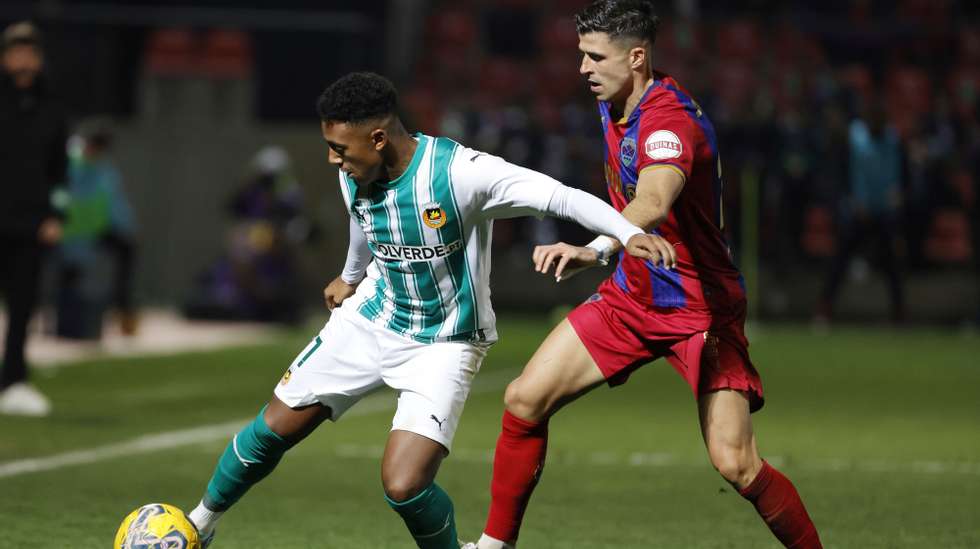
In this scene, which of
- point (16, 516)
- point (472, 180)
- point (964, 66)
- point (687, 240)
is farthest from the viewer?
point (964, 66)

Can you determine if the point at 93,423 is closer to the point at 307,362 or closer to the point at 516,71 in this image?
the point at 307,362

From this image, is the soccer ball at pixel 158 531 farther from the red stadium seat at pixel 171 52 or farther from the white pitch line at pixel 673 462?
the red stadium seat at pixel 171 52

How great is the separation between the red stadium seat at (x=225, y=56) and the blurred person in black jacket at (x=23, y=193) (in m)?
9.61

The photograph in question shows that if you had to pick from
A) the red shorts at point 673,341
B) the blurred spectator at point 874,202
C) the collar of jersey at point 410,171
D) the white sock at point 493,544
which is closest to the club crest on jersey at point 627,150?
the red shorts at point 673,341

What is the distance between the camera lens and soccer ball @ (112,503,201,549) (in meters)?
5.27

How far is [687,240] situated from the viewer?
550 centimetres

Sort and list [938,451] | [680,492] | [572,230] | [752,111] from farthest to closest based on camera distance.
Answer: [752,111]
[572,230]
[938,451]
[680,492]

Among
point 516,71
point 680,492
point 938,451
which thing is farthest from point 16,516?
point 516,71

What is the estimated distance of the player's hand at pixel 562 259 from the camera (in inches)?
183

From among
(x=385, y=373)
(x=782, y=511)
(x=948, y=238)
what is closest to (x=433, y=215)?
(x=385, y=373)

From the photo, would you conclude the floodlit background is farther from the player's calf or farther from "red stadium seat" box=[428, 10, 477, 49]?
the player's calf

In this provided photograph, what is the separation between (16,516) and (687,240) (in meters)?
2.94

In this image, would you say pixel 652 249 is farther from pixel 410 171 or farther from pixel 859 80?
pixel 859 80

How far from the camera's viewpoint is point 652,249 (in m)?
4.66
